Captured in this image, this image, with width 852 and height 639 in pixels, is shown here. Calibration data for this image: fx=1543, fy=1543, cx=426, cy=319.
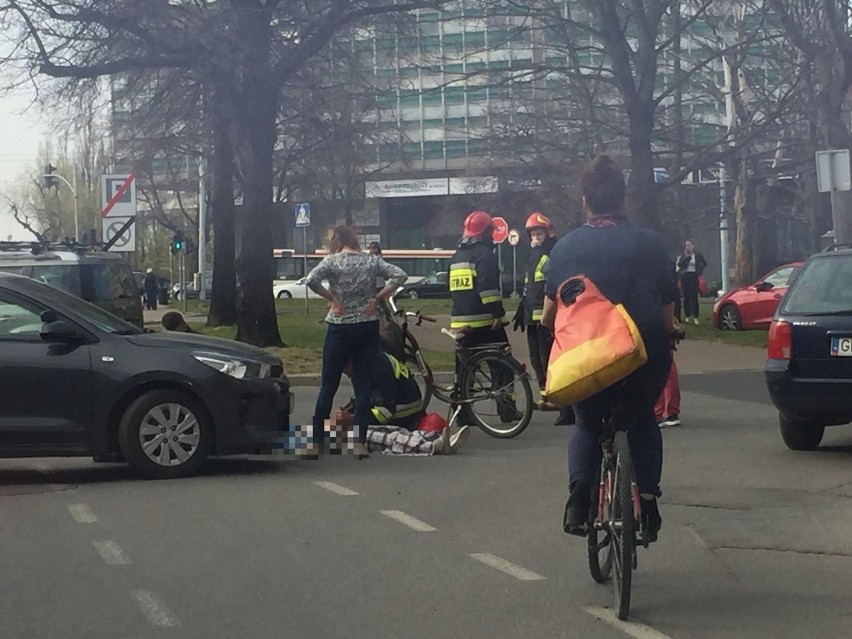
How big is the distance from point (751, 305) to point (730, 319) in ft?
2.10

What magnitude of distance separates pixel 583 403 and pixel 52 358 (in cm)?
515

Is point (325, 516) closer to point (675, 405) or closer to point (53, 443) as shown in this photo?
point (53, 443)

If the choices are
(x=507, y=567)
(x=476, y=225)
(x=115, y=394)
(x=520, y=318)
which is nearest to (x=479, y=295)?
(x=476, y=225)

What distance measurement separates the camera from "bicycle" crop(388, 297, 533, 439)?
1264 cm

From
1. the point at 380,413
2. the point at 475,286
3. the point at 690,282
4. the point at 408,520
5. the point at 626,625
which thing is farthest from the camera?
the point at 690,282

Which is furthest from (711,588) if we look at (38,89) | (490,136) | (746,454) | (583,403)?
(490,136)

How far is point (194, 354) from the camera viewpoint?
10633mm

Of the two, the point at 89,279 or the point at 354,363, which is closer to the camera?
the point at 354,363

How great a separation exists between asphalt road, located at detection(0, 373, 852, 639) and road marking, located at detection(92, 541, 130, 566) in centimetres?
2

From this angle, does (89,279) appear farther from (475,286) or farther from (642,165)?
(642,165)

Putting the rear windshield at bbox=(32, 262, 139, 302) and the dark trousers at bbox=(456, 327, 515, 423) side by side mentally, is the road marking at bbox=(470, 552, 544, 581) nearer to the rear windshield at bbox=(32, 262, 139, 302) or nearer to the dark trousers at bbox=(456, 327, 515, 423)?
the dark trousers at bbox=(456, 327, 515, 423)

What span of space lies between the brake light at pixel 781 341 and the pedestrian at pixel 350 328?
2923mm

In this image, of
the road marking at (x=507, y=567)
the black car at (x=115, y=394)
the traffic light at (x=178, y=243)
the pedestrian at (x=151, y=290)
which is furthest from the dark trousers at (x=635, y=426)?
the pedestrian at (x=151, y=290)

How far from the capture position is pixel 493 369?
41.7ft
